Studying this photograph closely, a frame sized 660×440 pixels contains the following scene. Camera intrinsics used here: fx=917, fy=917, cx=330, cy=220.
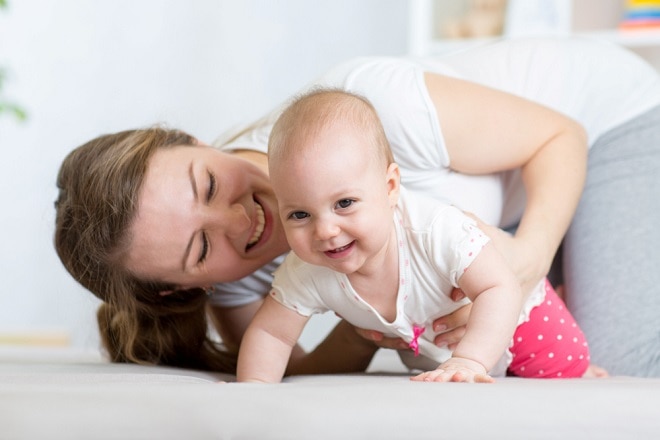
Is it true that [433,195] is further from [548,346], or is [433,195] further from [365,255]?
[365,255]

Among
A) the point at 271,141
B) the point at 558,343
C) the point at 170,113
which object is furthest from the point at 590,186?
the point at 170,113

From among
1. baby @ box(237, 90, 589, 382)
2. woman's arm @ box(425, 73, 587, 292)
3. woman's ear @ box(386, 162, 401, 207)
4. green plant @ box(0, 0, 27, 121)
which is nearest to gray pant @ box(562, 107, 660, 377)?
woman's arm @ box(425, 73, 587, 292)

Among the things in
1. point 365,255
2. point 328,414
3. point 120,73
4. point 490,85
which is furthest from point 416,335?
point 120,73

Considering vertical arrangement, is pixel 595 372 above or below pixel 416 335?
below

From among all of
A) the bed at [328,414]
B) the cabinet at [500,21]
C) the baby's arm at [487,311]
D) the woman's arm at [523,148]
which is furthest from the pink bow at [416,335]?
the cabinet at [500,21]

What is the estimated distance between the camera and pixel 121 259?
1.50 m

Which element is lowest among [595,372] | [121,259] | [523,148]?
[595,372]

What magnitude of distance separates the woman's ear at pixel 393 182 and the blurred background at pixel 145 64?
82.0 inches

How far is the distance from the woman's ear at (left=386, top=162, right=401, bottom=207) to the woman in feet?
0.73

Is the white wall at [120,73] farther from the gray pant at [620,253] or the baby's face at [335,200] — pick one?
the baby's face at [335,200]

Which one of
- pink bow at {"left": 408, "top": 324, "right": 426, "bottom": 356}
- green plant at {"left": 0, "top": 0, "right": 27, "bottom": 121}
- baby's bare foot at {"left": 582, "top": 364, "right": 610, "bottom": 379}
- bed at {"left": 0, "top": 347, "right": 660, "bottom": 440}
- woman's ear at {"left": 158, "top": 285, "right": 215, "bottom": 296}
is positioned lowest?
baby's bare foot at {"left": 582, "top": 364, "right": 610, "bottom": 379}

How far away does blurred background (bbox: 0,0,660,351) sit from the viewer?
11.1ft

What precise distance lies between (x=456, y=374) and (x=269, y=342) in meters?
0.37

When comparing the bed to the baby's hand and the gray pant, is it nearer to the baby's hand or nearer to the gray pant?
the baby's hand
